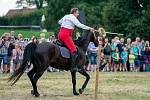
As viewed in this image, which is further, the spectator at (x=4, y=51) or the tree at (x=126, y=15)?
the tree at (x=126, y=15)

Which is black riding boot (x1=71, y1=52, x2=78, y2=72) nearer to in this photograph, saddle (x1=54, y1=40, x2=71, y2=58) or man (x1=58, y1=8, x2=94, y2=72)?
man (x1=58, y1=8, x2=94, y2=72)

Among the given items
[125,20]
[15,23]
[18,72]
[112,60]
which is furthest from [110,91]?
[15,23]

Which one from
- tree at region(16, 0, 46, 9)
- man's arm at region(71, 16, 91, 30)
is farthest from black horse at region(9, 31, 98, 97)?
tree at region(16, 0, 46, 9)

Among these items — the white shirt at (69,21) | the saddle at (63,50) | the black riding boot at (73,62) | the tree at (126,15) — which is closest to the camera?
the white shirt at (69,21)

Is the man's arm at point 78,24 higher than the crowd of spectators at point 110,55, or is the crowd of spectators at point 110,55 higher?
the man's arm at point 78,24

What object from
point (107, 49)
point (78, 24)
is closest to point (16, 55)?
point (107, 49)

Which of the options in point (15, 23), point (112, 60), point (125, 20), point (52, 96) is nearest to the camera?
point (52, 96)

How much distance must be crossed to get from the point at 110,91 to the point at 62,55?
7.36 ft

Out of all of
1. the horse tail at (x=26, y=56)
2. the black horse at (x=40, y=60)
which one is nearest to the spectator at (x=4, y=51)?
the black horse at (x=40, y=60)

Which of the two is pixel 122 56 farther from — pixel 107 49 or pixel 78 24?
pixel 78 24

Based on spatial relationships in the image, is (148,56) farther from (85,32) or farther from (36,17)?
(36,17)

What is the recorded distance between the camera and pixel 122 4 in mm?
40344

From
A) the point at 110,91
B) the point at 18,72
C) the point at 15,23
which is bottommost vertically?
the point at 15,23

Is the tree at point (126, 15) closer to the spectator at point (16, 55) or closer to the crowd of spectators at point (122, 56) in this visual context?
the crowd of spectators at point (122, 56)
